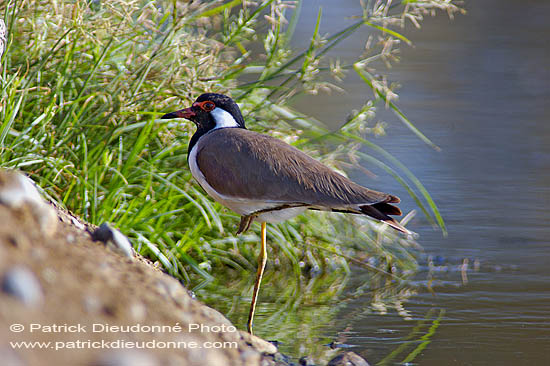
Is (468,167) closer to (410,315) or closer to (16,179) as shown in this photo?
(410,315)

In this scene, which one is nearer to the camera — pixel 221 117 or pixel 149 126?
pixel 221 117

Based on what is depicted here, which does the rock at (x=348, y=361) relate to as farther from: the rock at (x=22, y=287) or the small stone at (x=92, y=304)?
the rock at (x=22, y=287)

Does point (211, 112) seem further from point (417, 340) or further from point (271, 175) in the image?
point (417, 340)

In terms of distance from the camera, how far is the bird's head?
370cm

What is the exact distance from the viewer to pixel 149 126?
4168 mm

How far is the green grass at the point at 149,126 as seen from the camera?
407 cm

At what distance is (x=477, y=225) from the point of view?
5371 millimetres

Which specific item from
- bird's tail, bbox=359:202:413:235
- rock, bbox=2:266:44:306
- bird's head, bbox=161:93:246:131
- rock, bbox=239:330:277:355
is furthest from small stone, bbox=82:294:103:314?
bird's head, bbox=161:93:246:131

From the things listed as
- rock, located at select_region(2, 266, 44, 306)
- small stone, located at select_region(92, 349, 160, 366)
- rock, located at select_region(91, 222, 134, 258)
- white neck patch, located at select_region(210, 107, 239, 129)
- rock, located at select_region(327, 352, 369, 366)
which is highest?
rock, located at select_region(2, 266, 44, 306)

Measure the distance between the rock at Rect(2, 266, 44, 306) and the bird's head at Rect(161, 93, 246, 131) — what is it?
191 cm

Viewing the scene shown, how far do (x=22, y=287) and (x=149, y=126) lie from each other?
94.4 inches

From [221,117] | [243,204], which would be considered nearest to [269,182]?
[243,204]

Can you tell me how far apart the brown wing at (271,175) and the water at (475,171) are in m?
0.60

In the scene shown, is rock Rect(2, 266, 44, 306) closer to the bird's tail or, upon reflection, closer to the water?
the water
